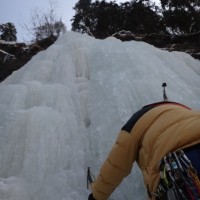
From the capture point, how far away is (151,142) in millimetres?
1798

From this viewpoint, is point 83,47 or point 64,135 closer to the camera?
point 64,135

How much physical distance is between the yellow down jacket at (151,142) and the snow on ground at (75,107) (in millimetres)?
770

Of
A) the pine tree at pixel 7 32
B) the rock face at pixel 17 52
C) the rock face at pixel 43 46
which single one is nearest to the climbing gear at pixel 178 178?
the rock face at pixel 43 46

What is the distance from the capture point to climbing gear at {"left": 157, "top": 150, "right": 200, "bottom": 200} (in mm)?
1499

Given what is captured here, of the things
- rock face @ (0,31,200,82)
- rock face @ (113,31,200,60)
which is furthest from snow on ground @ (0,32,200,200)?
rock face @ (0,31,200,82)

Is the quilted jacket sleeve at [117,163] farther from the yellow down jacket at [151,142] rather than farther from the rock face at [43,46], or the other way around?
the rock face at [43,46]

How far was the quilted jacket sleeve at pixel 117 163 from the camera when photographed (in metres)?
1.99

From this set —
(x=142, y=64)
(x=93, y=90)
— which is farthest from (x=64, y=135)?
(x=142, y=64)

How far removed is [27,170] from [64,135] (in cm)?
61

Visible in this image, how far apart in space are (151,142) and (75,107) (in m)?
2.31

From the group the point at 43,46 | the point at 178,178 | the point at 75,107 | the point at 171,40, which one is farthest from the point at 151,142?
the point at 43,46

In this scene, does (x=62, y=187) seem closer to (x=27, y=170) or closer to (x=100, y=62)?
(x=27, y=170)

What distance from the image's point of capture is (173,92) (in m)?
3.98

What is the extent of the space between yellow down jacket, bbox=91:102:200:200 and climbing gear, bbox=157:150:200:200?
1.8 inches
